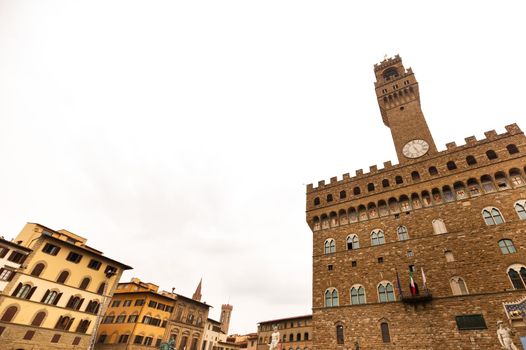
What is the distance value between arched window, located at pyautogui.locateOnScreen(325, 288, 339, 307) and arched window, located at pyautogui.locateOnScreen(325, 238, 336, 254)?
3.62 meters

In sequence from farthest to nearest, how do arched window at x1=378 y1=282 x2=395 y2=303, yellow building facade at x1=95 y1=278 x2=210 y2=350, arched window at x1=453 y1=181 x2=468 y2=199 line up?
yellow building facade at x1=95 y1=278 x2=210 y2=350 < arched window at x1=453 y1=181 x2=468 y2=199 < arched window at x1=378 y1=282 x2=395 y2=303

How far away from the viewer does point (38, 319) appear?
2586 cm

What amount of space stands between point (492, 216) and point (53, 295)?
1651 inches

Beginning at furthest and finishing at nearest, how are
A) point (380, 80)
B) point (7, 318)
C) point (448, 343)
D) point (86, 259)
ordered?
point (380, 80) → point (86, 259) → point (7, 318) → point (448, 343)

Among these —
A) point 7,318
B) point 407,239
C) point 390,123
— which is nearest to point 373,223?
point 407,239

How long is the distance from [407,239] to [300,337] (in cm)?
3692

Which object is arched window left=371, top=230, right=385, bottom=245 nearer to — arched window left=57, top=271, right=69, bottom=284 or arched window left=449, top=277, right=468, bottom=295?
arched window left=449, top=277, right=468, bottom=295

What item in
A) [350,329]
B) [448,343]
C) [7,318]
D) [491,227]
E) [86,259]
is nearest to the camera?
[448,343]

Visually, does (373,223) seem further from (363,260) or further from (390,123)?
(390,123)

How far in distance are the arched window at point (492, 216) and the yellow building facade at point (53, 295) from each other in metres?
40.1

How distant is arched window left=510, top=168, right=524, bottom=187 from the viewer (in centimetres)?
2020

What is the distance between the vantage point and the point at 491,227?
19453 mm

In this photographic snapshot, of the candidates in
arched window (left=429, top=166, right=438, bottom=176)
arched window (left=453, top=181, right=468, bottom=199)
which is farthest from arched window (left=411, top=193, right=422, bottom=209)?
arched window (left=453, top=181, right=468, bottom=199)

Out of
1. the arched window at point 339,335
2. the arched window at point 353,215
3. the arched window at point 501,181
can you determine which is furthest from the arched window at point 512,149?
the arched window at point 339,335
